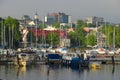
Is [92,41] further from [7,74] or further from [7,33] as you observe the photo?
[7,74]

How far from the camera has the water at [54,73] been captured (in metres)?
76.8

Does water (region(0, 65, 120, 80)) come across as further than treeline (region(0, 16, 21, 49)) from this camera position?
No

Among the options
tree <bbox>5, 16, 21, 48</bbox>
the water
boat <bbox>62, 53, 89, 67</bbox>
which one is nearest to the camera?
the water

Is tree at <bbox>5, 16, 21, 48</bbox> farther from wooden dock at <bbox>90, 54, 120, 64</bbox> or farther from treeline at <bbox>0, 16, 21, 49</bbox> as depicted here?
wooden dock at <bbox>90, 54, 120, 64</bbox>

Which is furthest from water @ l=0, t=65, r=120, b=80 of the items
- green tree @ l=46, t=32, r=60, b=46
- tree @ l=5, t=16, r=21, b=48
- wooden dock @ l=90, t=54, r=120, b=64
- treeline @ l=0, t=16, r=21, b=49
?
green tree @ l=46, t=32, r=60, b=46

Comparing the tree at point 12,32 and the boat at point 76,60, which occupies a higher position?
the tree at point 12,32

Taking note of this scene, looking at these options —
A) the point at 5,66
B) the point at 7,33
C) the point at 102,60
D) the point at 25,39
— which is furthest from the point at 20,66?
the point at 25,39

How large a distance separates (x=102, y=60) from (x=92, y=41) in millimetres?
84605

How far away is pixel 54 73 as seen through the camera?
83.7 metres

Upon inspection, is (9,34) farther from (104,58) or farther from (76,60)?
(76,60)

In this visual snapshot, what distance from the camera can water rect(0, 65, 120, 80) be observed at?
76.8 meters

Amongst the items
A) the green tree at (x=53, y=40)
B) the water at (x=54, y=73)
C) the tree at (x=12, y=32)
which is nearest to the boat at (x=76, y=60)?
the water at (x=54, y=73)

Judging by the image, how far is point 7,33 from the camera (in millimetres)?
143750

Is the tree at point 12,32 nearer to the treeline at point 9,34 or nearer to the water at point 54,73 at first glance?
the treeline at point 9,34
